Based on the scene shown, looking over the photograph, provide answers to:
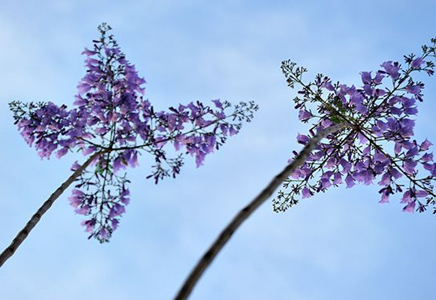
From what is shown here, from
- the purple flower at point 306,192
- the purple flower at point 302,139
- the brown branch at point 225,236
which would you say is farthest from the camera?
the purple flower at point 306,192

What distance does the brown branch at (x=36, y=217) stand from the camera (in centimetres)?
580

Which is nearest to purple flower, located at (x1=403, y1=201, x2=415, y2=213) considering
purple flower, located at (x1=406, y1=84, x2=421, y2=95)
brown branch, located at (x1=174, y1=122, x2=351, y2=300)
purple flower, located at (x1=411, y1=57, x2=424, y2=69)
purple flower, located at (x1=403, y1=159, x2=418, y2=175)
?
purple flower, located at (x1=403, y1=159, x2=418, y2=175)

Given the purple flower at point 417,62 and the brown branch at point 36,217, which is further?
the purple flower at point 417,62

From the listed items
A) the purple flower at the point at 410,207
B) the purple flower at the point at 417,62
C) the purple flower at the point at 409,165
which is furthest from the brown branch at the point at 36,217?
the purple flower at the point at 417,62

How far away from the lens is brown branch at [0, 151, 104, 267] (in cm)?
580

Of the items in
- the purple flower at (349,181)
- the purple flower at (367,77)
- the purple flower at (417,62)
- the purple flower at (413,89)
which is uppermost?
the purple flower at (417,62)

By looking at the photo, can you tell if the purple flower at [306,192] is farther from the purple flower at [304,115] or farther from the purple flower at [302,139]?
the purple flower at [304,115]

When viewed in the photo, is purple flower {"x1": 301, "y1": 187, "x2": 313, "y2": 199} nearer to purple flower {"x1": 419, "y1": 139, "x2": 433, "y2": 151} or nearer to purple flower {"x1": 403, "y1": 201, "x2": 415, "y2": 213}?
purple flower {"x1": 403, "y1": 201, "x2": 415, "y2": 213}

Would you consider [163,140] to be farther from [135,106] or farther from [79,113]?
[79,113]

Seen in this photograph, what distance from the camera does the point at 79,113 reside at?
732cm

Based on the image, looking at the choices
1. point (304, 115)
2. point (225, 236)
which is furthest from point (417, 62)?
point (225, 236)

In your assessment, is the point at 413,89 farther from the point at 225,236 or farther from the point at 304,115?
the point at 225,236

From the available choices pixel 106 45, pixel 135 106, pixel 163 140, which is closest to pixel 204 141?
pixel 163 140

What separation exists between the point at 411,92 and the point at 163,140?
4.95m
